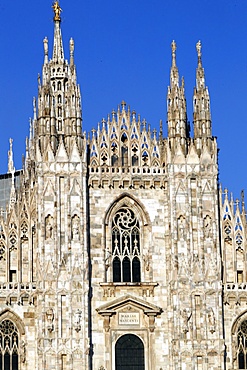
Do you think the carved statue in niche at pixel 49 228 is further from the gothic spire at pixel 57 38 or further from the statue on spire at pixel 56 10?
the statue on spire at pixel 56 10

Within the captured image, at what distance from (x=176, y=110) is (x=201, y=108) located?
1240mm

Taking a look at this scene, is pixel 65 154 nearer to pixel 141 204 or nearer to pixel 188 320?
pixel 141 204

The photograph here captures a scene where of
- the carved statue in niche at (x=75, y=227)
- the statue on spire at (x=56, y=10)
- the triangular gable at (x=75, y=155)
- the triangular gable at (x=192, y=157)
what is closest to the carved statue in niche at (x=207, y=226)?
the triangular gable at (x=192, y=157)

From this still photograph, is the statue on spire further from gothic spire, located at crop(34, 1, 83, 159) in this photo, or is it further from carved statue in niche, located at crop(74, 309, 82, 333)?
carved statue in niche, located at crop(74, 309, 82, 333)

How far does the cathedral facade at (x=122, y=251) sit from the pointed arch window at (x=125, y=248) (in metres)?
0.05

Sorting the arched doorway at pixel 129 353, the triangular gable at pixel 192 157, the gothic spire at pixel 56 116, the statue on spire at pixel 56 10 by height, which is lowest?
the arched doorway at pixel 129 353

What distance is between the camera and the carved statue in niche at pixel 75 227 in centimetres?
4725

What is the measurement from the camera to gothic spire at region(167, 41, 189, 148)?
4912cm

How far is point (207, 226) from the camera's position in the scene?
48219mm

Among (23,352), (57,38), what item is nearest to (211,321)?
(23,352)

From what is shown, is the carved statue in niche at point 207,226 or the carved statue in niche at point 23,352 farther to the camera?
the carved statue in niche at point 207,226

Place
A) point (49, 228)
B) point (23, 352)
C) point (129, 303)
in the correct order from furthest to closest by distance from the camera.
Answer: point (129, 303) < point (49, 228) < point (23, 352)

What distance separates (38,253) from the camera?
47094 mm

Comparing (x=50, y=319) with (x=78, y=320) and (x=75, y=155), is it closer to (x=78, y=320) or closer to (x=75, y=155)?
(x=78, y=320)
